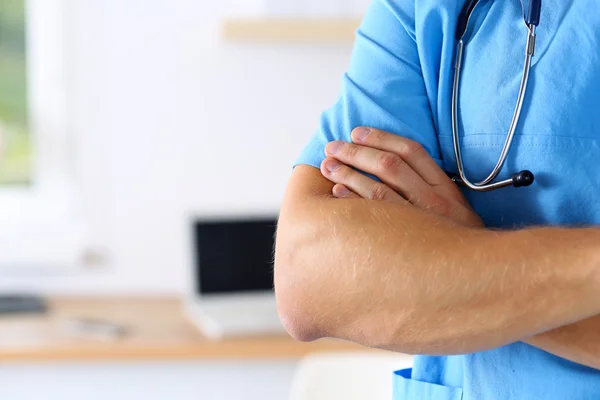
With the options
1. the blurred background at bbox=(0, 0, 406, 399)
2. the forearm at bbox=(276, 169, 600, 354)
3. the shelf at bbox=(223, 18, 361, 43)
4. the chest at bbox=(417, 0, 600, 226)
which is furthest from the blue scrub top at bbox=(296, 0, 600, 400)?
the blurred background at bbox=(0, 0, 406, 399)

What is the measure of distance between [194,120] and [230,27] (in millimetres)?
373

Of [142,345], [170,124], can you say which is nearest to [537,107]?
[142,345]

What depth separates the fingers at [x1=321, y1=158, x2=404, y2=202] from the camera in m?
1.09

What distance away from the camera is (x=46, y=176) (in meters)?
2.99

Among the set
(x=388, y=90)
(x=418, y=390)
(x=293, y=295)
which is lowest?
(x=418, y=390)

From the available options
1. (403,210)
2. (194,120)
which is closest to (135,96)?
(194,120)

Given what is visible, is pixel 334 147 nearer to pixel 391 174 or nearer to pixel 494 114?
pixel 391 174

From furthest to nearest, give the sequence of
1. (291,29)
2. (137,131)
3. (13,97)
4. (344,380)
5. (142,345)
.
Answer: (13,97) < (137,131) < (291,29) < (142,345) < (344,380)

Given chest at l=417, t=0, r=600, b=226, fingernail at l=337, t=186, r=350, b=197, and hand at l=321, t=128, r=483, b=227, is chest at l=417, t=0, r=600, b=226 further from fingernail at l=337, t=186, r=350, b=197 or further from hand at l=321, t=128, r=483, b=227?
fingernail at l=337, t=186, r=350, b=197

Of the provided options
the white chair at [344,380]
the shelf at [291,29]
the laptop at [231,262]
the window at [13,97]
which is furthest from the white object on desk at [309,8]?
the white chair at [344,380]

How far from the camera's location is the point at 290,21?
104 inches

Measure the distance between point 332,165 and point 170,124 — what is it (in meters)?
1.84

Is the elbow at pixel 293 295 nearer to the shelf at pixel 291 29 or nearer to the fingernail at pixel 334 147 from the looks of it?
the fingernail at pixel 334 147

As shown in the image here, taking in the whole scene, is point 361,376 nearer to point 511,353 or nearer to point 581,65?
point 511,353
